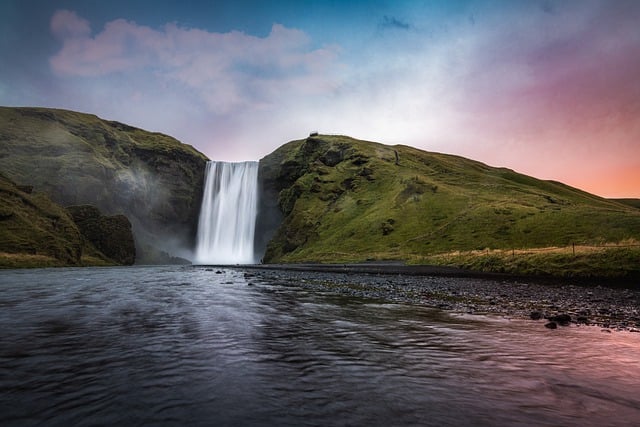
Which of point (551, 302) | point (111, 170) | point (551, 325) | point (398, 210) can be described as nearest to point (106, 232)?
point (111, 170)

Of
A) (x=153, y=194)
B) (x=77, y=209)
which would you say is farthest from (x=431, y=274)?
(x=153, y=194)

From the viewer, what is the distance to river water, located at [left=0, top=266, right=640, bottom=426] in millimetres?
6035

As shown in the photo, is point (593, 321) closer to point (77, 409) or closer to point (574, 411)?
point (574, 411)

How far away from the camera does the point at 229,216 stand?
5581 inches

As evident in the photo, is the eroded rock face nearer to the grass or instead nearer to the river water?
the grass

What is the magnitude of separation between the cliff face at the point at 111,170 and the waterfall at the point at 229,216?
893 cm

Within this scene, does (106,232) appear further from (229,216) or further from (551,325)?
(551,325)

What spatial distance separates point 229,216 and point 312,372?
5435 inches

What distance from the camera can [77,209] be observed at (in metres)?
102

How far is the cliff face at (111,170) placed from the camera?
4754 inches

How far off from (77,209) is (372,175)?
93.9 m

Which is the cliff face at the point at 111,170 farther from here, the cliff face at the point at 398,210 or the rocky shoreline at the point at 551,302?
the rocky shoreline at the point at 551,302

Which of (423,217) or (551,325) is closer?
(551,325)

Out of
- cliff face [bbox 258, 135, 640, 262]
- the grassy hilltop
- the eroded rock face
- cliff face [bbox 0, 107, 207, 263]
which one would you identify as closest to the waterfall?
cliff face [bbox 258, 135, 640, 262]
